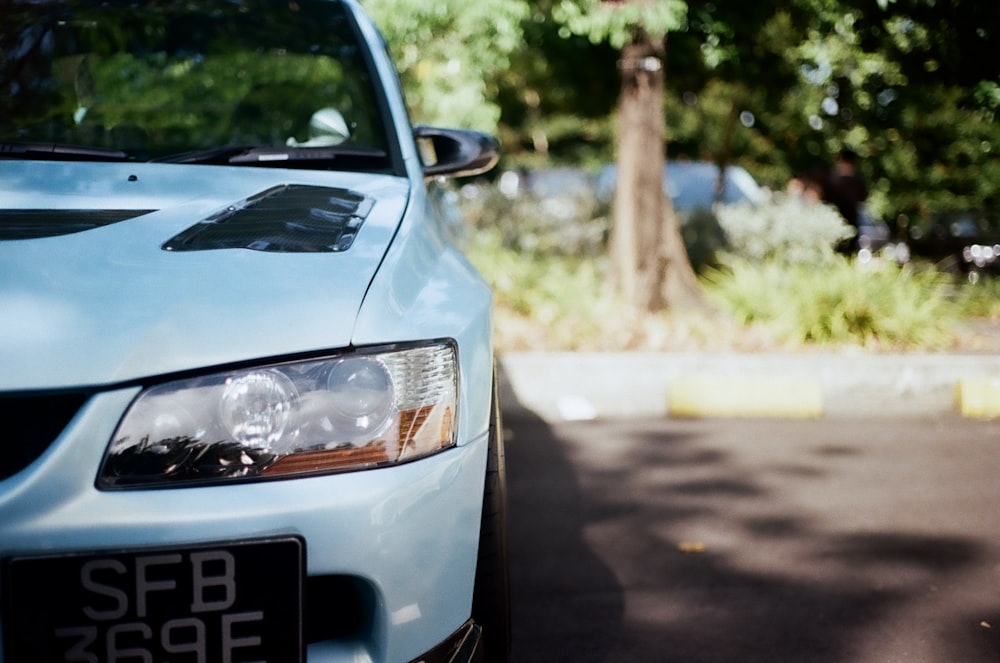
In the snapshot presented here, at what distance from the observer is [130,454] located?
5.40 feet

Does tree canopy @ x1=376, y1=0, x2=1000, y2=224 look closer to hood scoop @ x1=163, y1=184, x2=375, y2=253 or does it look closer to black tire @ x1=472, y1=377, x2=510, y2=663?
hood scoop @ x1=163, y1=184, x2=375, y2=253

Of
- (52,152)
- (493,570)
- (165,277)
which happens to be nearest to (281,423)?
(165,277)

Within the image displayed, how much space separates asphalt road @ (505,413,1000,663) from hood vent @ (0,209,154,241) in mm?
1440

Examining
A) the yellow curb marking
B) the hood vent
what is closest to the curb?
the yellow curb marking

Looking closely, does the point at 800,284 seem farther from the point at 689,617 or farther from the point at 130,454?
the point at 130,454

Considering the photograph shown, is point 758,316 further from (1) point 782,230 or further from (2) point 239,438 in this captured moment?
(2) point 239,438

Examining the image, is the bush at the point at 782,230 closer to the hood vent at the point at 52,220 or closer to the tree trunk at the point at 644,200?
the tree trunk at the point at 644,200

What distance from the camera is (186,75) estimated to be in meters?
3.60

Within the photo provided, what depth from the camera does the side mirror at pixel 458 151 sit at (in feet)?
9.79

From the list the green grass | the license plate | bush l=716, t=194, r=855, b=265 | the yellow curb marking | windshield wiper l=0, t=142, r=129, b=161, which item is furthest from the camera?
bush l=716, t=194, r=855, b=265

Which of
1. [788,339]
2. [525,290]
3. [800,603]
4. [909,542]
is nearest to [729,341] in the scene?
[788,339]

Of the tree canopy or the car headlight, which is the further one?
the tree canopy

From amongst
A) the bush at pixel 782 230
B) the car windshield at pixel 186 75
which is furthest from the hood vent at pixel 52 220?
the bush at pixel 782 230

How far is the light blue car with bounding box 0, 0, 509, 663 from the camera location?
1583mm
